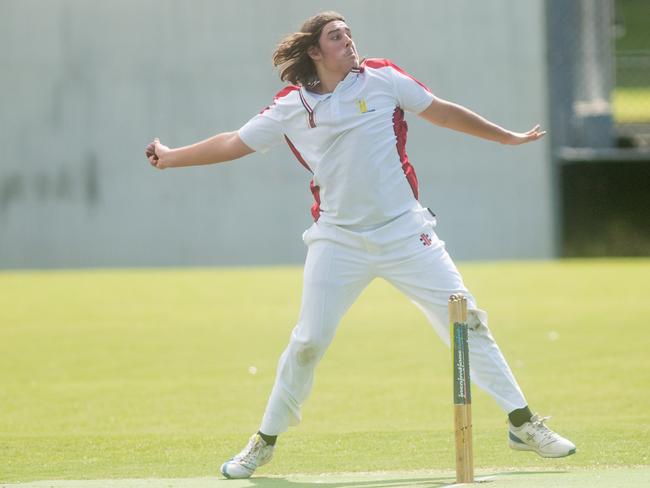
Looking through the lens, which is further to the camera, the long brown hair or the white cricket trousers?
the long brown hair

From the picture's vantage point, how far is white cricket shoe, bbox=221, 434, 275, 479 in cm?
673

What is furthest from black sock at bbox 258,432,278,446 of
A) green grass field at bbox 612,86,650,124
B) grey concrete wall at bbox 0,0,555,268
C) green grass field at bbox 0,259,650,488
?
green grass field at bbox 612,86,650,124

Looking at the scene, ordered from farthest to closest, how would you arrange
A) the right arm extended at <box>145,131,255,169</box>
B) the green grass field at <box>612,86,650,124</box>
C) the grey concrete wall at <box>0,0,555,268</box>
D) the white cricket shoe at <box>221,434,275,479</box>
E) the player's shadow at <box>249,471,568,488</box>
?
the green grass field at <box>612,86,650,124</box> < the grey concrete wall at <box>0,0,555,268</box> < the right arm extended at <box>145,131,255,169</box> < the white cricket shoe at <box>221,434,275,479</box> < the player's shadow at <box>249,471,568,488</box>

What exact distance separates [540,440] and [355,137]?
1.70 meters

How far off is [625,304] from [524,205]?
8274mm

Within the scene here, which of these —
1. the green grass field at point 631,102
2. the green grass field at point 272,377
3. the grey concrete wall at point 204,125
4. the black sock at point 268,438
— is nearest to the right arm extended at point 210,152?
the black sock at point 268,438

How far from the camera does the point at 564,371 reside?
10.4m

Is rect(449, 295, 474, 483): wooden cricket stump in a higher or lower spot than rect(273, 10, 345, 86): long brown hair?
lower

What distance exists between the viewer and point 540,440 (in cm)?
660

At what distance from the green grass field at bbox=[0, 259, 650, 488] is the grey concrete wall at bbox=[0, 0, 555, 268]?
15.8 ft

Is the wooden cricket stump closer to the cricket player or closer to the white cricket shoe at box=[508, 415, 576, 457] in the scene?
the cricket player

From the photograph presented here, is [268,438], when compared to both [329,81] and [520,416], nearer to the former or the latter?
[520,416]

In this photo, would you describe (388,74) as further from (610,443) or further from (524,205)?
(524,205)

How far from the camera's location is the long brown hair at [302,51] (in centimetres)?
679
